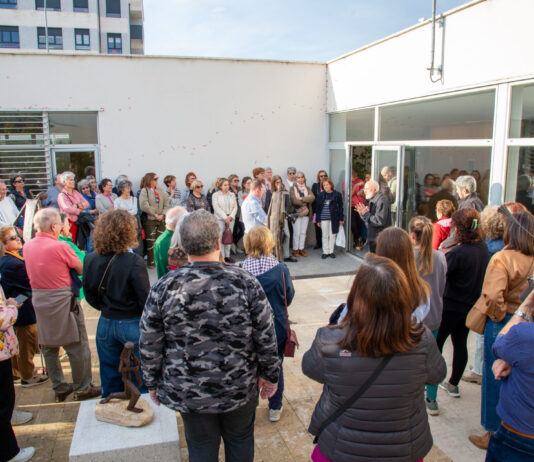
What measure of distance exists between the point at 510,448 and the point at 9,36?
5829 centimetres

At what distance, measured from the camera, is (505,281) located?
2980mm

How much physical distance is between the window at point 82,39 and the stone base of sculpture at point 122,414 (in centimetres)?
5533

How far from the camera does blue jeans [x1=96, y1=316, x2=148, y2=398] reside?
3178 mm

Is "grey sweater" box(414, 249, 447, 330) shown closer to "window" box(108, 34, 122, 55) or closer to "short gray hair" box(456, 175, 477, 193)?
"short gray hair" box(456, 175, 477, 193)

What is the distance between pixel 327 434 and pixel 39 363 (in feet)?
12.3

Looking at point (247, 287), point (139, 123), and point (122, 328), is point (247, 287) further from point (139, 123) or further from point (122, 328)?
point (139, 123)

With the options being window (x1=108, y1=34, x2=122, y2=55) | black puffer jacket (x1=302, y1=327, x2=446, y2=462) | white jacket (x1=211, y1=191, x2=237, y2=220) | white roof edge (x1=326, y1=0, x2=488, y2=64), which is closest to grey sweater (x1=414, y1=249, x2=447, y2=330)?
black puffer jacket (x1=302, y1=327, x2=446, y2=462)

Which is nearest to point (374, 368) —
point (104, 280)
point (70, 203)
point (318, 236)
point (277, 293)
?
point (277, 293)

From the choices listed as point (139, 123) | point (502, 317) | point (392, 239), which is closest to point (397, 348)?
point (392, 239)

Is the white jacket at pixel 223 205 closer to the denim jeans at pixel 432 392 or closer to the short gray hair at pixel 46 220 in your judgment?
the short gray hair at pixel 46 220

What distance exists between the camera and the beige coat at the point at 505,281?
9.73ft

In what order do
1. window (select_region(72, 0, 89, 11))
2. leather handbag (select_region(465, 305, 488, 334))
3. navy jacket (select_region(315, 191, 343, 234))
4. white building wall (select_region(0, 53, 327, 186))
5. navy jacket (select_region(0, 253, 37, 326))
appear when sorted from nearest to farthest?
leather handbag (select_region(465, 305, 488, 334)) < navy jacket (select_region(0, 253, 37, 326)) < white building wall (select_region(0, 53, 327, 186)) < navy jacket (select_region(315, 191, 343, 234)) < window (select_region(72, 0, 89, 11))

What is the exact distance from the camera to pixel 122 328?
3.18 meters

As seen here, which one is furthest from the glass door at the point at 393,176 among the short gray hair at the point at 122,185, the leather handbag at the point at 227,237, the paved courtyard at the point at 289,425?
the short gray hair at the point at 122,185
